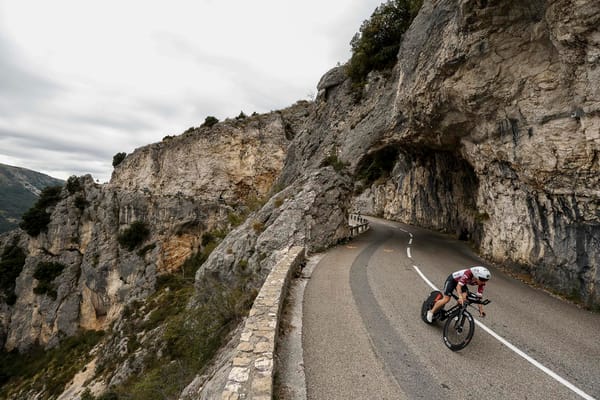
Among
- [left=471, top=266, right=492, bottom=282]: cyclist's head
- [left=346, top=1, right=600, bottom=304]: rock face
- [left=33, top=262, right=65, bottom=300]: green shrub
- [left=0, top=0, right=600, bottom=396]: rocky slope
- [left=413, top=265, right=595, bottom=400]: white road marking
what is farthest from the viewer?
[left=33, top=262, right=65, bottom=300]: green shrub

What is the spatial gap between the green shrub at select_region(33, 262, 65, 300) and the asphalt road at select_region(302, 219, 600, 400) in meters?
44.0

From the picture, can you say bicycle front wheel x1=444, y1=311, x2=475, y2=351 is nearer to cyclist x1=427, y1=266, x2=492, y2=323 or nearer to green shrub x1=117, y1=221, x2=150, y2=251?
cyclist x1=427, y1=266, x2=492, y2=323

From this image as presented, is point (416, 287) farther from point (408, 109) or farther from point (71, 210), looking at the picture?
point (71, 210)

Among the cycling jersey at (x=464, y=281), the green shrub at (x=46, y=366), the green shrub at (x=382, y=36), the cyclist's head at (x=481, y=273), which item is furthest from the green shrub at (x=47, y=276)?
the cyclist's head at (x=481, y=273)

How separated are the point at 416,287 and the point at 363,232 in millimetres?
12744

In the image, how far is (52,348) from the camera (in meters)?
32.7

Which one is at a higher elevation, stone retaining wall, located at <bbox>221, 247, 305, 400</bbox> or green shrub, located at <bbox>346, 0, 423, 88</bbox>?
green shrub, located at <bbox>346, 0, 423, 88</bbox>

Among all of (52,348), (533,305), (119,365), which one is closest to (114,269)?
(52,348)

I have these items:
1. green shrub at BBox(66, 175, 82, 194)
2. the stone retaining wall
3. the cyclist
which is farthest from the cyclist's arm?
green shrub at BBox(66, 175, 82, 194)

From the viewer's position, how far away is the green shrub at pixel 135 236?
33062 millimetres

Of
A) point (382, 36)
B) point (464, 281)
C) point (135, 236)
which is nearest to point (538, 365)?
point (464, 281)

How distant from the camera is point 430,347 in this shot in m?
4.91

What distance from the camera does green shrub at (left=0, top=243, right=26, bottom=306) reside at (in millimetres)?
36956

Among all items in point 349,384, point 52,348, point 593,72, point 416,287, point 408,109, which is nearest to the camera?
point 349,384
